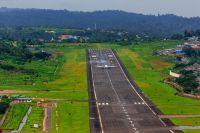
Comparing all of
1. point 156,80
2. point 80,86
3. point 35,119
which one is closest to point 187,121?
point 35,119

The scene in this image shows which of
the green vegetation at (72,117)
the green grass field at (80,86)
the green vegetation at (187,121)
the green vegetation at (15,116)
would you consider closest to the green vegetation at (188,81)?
the green grass field at (80,86)

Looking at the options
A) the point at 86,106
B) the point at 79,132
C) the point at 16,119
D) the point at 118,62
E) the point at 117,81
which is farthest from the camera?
the point at 118,62

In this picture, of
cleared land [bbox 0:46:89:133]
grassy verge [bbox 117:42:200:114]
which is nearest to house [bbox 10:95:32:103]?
cleared land [bbox 0:46:89:133]

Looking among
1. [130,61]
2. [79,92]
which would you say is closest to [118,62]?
[130,61]

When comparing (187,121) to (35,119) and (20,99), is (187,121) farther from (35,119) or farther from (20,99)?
(20,99)

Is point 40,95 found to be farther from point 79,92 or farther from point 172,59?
point 172,59

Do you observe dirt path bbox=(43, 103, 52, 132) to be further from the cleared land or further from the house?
the house
